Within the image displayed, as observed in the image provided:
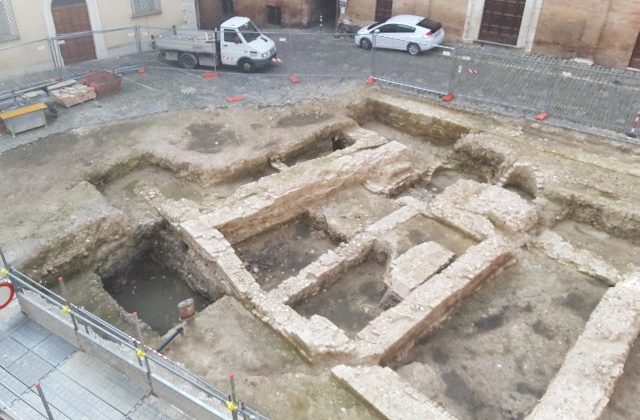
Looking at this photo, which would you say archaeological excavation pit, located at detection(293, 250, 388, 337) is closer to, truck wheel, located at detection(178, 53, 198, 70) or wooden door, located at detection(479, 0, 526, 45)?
truck wheel, located at detection(178, 53, 198, 70)

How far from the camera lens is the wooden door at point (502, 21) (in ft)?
68.7

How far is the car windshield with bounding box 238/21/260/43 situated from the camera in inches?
739

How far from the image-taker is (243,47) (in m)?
18.8

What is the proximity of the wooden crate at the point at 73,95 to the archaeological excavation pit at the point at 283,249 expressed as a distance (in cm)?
821

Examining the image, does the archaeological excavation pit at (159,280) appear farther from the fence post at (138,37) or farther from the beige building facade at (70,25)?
the fence post at (138,37)

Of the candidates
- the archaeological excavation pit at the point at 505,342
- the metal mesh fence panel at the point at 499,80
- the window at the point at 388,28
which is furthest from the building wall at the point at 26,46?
the archaeological excavation pit at the point at 505,342

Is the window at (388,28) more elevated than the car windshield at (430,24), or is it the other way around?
the car windshield at (430,24)

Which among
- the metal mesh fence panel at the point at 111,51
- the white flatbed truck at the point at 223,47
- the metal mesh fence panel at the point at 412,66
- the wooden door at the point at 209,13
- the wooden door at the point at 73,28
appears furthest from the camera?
the wooden door at the point at 209,13

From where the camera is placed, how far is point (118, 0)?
19.9 metres

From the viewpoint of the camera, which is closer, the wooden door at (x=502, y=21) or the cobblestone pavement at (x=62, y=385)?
the cobblestone pavement at (x=62, y=385)

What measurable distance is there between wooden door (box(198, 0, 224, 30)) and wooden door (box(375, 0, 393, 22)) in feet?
24.7

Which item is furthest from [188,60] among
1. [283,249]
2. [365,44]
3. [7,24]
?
[283,249]

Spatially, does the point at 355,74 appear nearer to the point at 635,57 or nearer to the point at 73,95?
the point at 73,95

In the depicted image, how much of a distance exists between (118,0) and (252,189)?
1185 centimetres
